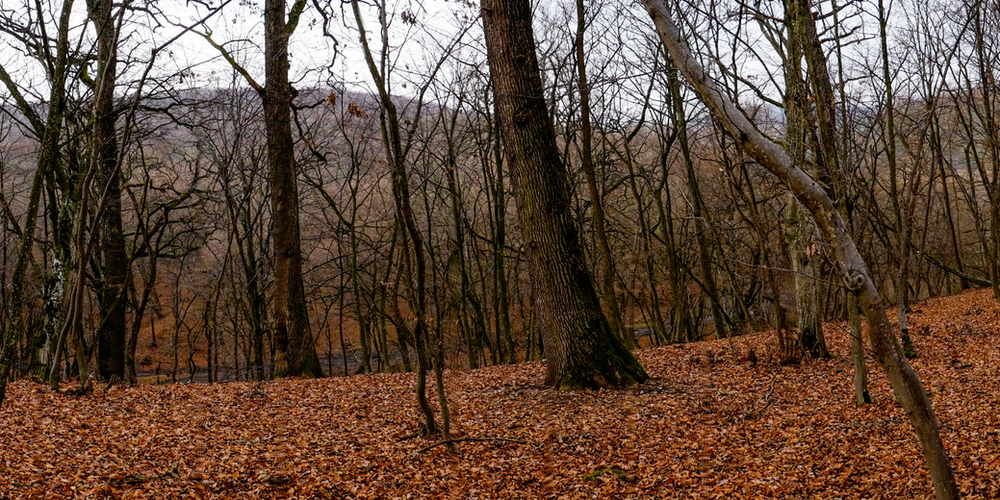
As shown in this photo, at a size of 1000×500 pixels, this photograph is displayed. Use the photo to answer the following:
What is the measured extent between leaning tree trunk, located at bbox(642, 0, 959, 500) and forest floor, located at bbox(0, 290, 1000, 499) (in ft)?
2.63

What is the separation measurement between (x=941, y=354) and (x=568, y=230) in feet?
17.7

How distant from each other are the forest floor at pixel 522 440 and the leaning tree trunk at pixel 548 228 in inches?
13.3

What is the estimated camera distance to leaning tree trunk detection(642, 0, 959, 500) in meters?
2.81

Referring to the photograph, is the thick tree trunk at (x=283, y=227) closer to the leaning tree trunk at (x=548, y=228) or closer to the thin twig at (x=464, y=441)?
the leaning tree trunk at (x=548, y=228)

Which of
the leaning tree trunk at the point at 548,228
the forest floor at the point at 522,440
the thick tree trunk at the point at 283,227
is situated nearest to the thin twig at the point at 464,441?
the forest floor at the point at 522,440

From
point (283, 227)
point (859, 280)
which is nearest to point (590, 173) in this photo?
point (283, 227)

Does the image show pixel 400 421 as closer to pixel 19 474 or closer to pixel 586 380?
pixel 586 380

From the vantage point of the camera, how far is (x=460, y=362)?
25859 mm

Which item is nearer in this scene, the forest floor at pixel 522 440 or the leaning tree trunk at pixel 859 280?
the leaning tree trunk at pixel 859 280

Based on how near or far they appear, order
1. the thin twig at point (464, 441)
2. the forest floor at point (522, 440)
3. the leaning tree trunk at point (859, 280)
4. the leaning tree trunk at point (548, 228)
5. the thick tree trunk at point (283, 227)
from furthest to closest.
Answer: the thick tree trunk at point (283, 227) < the leaning tree trunk at point (548, 228) < the thin twig at point (464, 441) < the forest floor at point (522, 440) < the leaning tree trunk at point (859, 280)

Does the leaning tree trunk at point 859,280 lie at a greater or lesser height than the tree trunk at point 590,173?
lesser

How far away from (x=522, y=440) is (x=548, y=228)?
240cm

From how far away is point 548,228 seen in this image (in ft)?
24.2

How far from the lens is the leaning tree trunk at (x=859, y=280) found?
2.81 meters
